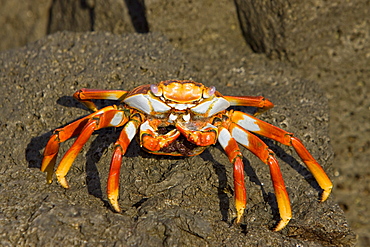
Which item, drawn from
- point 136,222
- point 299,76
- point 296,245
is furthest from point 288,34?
point 136,222

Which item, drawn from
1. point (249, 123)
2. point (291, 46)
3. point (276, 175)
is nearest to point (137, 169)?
point (249, 123)

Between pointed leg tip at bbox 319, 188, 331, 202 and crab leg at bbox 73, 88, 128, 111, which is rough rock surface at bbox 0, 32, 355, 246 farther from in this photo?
crab leg at bbox 73, 88, 128, 111

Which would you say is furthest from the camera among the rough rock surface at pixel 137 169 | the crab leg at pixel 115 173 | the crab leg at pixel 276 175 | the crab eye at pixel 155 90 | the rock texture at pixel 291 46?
the rock texture at pixel 291 46

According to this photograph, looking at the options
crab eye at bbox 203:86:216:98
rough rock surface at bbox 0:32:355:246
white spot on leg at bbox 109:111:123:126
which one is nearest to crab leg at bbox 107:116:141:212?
rough rock surface at bbox 0:32:355:246

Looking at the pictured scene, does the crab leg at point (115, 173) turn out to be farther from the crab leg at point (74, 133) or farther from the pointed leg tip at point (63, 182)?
the pointed leg tip at point (63, 182)

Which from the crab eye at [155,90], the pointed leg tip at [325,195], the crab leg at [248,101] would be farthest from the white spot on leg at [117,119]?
the pointed leg tip at [325,195]

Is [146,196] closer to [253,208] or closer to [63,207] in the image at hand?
[63,207]

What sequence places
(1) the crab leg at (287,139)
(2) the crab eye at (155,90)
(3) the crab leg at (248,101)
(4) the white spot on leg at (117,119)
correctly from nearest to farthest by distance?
(2) the crab eye at (155,90), (4) the white spot on leg at (117,119), (1) the crab leg at (287,139), (3) the crab leg at (248,101)

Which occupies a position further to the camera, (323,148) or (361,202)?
(361,202)

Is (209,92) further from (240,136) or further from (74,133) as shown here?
(74,133)
